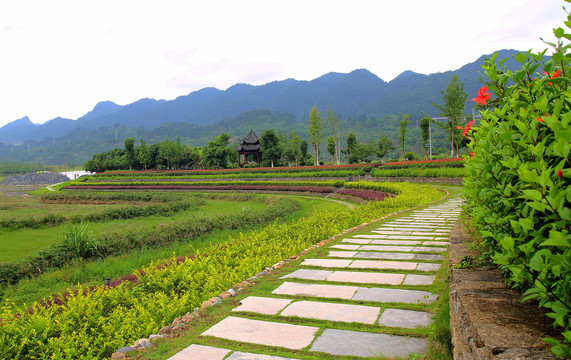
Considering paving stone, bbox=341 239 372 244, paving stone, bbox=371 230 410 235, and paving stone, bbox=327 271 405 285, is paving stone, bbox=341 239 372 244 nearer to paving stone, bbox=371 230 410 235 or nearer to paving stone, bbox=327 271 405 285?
paving stone, bbox=371 230 410 235

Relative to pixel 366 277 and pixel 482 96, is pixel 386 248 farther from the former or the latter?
pixel 482 96

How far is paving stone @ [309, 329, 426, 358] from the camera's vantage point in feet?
7.39

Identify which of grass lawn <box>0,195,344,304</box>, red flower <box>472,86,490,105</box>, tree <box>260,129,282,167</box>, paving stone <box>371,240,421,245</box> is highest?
tree <box>260,129,282,167</box>

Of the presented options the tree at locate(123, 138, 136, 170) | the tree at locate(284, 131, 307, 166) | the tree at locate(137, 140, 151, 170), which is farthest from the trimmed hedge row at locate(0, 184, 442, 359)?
the tree at locate(123, 138, 136, 170)

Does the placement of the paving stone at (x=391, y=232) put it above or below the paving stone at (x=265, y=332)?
below

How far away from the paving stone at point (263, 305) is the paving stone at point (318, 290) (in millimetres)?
187

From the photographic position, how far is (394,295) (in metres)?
3.17

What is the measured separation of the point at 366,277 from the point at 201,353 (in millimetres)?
1934

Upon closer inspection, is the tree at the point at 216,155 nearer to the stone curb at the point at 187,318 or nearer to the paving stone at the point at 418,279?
the stone curb at the point at 187,318

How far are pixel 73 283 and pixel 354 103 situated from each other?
187118mm

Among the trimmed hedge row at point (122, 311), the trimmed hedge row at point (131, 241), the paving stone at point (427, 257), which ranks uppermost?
the paving stone at point (427, 257)

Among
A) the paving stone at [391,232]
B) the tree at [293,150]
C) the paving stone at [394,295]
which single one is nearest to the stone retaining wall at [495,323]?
the paving stone at [394,295]

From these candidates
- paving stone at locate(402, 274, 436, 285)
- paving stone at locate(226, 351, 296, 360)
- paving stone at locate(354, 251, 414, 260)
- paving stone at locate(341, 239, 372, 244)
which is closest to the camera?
paving stone at locate(226, 351, 296, 360)

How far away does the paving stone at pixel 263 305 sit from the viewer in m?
2.99
